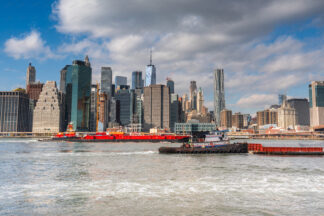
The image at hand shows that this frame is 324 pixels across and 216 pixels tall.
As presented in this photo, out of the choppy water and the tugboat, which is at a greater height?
the tugboat

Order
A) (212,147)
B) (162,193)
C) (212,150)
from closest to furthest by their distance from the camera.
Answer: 1. (162,193)
2. (212,150)
3. (212,147)

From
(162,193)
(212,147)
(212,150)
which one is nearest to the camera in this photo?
(162,193)

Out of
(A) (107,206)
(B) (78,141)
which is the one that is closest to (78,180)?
(A) (107,206)

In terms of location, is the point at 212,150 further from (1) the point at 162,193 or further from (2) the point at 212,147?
(1) the point at 162,193

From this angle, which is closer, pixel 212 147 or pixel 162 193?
pixel 162 193

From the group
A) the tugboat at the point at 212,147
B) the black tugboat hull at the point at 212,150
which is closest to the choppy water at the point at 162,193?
the black tugboat hull at the point at 212,150

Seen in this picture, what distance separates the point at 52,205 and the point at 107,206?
4669 millimetres

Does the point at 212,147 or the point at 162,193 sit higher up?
the point at 212,147

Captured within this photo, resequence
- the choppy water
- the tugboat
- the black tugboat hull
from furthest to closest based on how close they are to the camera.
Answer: the tugboat < the black tugboat hull < the choppy water

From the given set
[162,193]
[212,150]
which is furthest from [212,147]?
[162,193]

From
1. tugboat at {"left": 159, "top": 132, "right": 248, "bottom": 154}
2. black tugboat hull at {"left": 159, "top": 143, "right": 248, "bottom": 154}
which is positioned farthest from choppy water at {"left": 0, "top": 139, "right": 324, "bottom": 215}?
tugboat at {"left": 159, "top": 132, "right": 248, "bottom": 154}

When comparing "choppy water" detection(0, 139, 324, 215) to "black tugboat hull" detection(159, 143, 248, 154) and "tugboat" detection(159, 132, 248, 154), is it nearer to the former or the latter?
"black tugboat hull" detection(159, 143, 248, 154)

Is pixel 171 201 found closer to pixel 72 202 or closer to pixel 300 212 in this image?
pixel 72 202

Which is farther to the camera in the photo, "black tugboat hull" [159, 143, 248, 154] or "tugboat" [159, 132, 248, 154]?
"tugboat" [159, 132, 248, 154]
